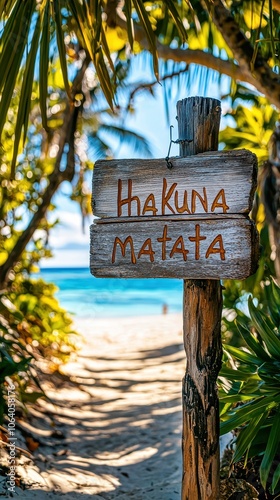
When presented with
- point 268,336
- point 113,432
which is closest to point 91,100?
point 113,432

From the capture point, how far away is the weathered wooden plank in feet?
7.14

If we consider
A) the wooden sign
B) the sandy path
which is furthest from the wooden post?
the sandy path

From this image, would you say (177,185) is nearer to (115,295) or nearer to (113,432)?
(113,432)

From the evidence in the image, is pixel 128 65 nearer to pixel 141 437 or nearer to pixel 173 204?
pixel 141 437

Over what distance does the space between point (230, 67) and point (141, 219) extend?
2.05m

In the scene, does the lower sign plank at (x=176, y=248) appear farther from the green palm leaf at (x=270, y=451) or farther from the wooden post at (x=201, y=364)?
the green palm leaf at (x=270, y=451)

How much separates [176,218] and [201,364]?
1.87 ft

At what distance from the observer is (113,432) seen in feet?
16.4

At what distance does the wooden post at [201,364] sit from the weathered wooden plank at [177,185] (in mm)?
153

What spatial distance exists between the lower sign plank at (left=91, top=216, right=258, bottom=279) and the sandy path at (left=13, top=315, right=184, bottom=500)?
1524 millimetres

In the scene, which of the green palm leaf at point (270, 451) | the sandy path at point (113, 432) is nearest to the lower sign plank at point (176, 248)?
the green palm leaf at point (270, 451)

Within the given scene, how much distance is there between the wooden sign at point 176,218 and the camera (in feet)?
7.11

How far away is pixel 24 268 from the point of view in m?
6.68

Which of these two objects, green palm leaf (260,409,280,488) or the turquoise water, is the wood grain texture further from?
the turquoise water
